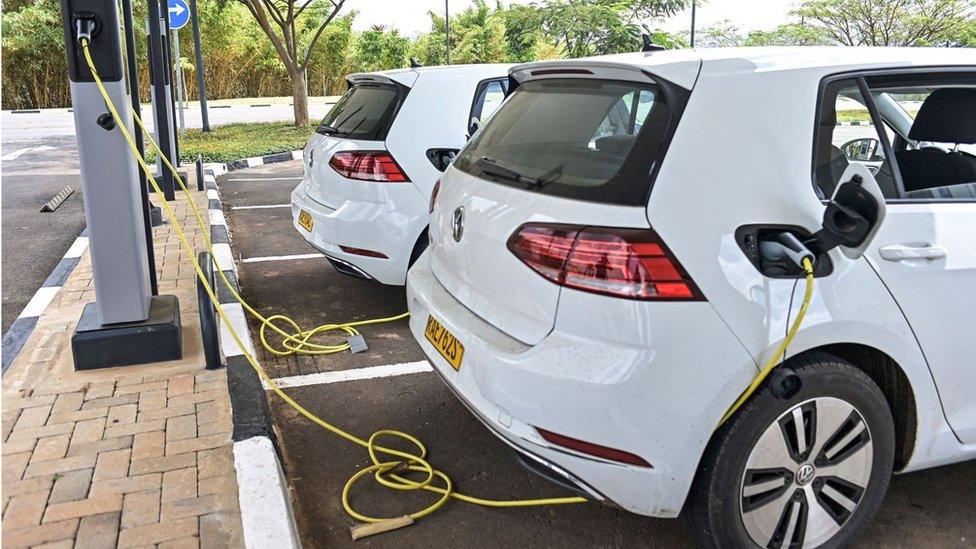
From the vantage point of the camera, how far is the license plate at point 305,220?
547 cm

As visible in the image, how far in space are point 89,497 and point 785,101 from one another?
2.87 meters

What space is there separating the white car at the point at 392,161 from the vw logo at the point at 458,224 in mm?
1895

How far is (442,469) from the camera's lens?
3508 millimetres

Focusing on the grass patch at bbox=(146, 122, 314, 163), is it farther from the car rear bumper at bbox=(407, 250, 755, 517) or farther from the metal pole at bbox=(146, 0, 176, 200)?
the car rear bumper at bbox=(407, 250, 755, 517)

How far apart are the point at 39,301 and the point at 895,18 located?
34168 mm

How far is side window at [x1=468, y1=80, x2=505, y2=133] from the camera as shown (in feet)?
17.2

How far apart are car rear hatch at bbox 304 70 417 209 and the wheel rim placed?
3052mm

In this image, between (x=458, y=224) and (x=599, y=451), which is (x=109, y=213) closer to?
(x=458, y=224)

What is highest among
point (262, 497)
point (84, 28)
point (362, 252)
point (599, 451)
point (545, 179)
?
point (84, 28)

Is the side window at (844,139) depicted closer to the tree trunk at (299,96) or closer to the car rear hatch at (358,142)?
the car rear hatch at (358,142)

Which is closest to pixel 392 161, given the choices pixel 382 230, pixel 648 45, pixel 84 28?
pixel 382 230

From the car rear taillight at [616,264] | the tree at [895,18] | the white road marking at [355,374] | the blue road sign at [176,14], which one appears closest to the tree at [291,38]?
the blue road sign at [176,14]

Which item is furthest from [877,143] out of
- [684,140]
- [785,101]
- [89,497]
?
[89,497]

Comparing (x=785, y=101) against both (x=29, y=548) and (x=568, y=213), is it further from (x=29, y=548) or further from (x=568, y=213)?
(x=29, y=548)
